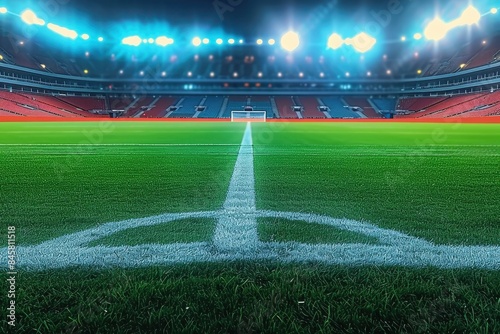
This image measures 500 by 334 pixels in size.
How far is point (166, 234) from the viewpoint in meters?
2.12

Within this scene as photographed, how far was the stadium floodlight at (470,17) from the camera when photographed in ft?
143

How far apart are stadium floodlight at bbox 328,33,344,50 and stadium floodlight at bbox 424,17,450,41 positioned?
12241 millimetres

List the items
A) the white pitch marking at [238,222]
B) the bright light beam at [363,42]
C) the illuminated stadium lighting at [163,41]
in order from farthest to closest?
the illuminated stadium lighting at [163,41] → the bright light beam at [363,42] → the white pitch marking at [238,222]

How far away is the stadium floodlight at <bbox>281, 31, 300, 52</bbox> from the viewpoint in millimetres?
57969

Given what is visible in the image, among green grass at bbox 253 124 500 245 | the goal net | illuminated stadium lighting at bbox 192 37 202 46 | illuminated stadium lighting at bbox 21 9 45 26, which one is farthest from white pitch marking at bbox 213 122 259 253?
illuminated stadium lighting at bbox 192 37 202 46

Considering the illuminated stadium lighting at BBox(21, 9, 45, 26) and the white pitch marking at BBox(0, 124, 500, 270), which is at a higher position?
the illuminated stadium lighting at BBox(21, 9, 45, 26)

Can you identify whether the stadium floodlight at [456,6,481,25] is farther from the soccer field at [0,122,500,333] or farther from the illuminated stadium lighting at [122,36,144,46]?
the soccer field at [0,122,500,333]

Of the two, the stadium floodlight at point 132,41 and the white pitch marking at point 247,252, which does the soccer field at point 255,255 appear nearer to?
the white pitch marking at point 247,252

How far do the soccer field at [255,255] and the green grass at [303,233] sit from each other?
0.01 meters

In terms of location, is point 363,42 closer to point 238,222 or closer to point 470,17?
point 470,17

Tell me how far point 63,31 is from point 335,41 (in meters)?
41.8

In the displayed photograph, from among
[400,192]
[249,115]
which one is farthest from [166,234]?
[249,115]

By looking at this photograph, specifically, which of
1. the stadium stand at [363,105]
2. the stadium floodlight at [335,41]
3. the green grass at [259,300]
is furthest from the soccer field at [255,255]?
the stadium floodlight at [335,41]

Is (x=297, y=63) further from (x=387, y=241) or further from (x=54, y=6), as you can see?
(x=387, y=241)
